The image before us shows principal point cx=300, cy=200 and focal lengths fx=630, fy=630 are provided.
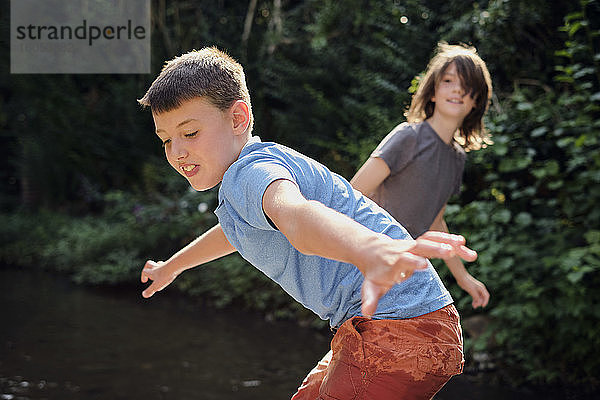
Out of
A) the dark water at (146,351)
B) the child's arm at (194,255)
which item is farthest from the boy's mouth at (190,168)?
the dark water at (146,351)

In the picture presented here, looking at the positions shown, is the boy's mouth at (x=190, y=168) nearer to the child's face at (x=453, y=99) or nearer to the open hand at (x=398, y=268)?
the open hand at (x=398, y=268)

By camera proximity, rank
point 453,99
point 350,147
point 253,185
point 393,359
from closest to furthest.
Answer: point 253,185 < point 393,359 < point 453,99 < point 350,147

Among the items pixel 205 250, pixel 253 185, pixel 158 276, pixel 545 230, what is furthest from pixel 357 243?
pixel 545 230

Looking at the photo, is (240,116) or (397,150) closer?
(240,116)

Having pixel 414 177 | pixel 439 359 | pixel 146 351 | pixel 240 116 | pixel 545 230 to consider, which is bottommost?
pixel 146 351

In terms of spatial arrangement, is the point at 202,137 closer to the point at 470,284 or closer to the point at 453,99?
the point at 470,284

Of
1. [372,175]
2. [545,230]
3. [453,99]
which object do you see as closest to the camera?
[372,175]

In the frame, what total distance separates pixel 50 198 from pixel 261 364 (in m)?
5.98

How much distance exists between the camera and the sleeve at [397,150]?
2.17 metres

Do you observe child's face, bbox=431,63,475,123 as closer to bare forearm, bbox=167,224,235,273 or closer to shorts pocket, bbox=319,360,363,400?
bare forearm, bbox=167,224,235,273

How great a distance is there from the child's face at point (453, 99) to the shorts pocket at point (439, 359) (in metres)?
1.20

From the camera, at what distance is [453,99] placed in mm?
2326

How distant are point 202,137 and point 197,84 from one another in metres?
0.11

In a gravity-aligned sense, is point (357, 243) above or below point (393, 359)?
above
